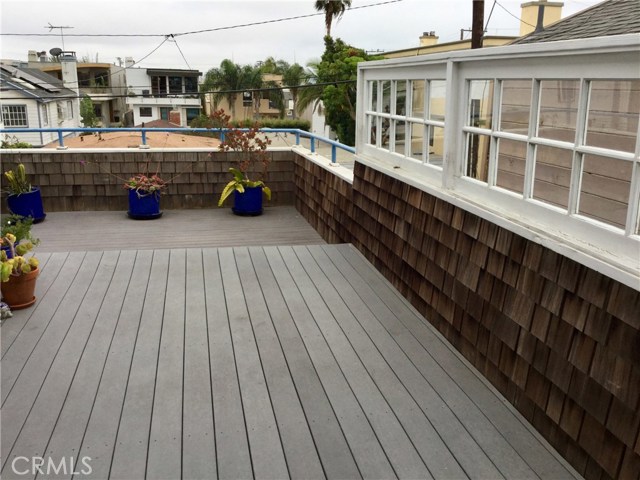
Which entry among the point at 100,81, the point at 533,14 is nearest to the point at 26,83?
the point at 533,14

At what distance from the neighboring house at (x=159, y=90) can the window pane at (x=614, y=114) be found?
40.3m

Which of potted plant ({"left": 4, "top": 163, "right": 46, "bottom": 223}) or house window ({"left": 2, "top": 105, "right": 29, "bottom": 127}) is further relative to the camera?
house window ({"left": 2, "top": 105, "right": 29, "bottom": 127})

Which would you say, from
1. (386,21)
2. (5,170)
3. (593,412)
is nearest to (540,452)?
(593,412)

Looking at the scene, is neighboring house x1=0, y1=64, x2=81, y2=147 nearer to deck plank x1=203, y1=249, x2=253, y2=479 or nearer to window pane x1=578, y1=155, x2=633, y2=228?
deck plank x1=203, y1=249, x2=253, y2=479

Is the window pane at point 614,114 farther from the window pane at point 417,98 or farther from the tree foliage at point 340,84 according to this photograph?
the tree foliage at point 340,84

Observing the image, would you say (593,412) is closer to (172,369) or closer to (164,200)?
(172,369)

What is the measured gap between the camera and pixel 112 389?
2.38 metres

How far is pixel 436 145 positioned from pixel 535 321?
1347mm

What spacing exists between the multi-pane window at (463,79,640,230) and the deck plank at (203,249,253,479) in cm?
139

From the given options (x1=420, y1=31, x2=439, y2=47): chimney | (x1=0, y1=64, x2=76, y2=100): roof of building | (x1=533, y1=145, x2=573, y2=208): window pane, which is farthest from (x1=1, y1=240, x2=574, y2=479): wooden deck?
(x1=420, y1=31, x2=439, y2=47): chimney

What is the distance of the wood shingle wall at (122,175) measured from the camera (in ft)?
21.2

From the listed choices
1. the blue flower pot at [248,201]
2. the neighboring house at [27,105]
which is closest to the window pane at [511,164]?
the blue flower pot at [248,201]

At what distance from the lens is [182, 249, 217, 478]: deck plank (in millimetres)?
1922

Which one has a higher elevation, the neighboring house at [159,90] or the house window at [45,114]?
the neighboring house at [159,90]
